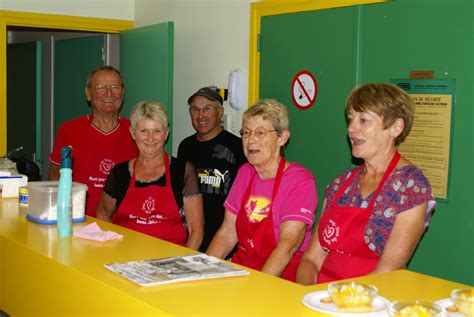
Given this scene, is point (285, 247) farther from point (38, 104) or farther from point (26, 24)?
point (38, 104)

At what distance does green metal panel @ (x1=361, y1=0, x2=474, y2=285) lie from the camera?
3320mm

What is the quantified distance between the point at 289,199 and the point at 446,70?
3.34ft

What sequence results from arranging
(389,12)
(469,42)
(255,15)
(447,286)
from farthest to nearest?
(255,15)
(389,12)
(469,42)
(447,286)

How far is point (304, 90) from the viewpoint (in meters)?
4.26

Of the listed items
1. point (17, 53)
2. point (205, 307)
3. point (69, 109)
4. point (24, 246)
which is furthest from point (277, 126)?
point (17, 53)

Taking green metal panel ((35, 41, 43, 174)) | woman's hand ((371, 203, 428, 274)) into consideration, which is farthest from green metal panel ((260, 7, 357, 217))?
green metal panel ((35, 41, 43, 174))

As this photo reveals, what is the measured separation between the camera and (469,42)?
10.8 ft

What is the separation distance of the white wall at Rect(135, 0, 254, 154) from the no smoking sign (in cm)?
52

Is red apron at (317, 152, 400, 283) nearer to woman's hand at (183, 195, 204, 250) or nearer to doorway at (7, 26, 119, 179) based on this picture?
woman's hand at (183, 195, 204, 250)

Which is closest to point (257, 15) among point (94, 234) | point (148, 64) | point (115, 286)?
point (148, 64)

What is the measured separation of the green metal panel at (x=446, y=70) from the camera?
332 centimetres

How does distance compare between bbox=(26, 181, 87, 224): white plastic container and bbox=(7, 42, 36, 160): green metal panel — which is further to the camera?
bbox=(7, 42, 36, 160): green metal panel

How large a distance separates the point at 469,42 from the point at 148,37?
9.17 ft

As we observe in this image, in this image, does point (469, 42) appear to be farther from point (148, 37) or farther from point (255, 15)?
point (148, 37)
